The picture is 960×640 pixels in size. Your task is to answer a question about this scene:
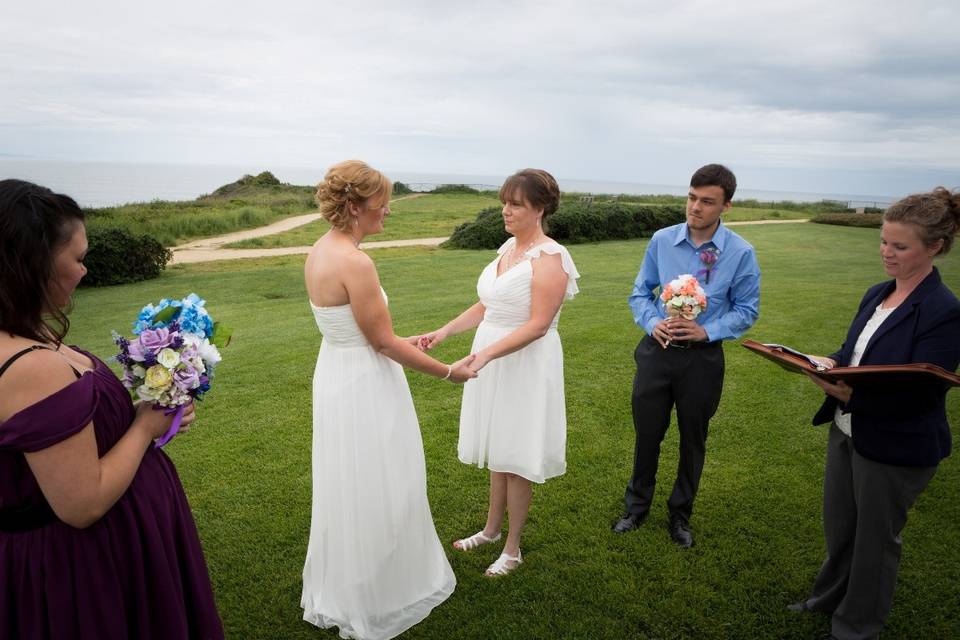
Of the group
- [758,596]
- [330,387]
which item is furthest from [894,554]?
[330,387]

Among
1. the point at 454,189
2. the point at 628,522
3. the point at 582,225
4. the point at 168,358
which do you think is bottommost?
the point at 628,522

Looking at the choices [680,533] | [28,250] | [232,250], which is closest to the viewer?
[28,250]

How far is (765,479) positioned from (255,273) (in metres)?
17.1

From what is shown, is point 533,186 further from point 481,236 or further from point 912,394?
point 481,236

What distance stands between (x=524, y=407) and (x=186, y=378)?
96.3 inches

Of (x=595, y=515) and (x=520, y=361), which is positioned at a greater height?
(x=520, y=361)

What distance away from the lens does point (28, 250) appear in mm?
1855

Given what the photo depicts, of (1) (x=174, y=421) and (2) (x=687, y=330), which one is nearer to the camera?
(1) (x=174, y=421)

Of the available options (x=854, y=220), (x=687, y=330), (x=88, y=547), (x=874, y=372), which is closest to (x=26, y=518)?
(x=88, y=547)

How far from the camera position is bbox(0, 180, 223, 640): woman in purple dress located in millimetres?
1842

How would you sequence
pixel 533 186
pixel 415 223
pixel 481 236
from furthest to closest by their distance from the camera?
pixel 415 223, pixel 481 236, pixel 533 186

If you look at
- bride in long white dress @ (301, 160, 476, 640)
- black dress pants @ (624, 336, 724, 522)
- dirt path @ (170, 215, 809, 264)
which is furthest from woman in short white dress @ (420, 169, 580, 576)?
dirt path @ (170, 215, 809, 264)

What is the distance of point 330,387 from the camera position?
11.5ft

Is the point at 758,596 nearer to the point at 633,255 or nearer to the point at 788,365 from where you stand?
the point at 788,365
